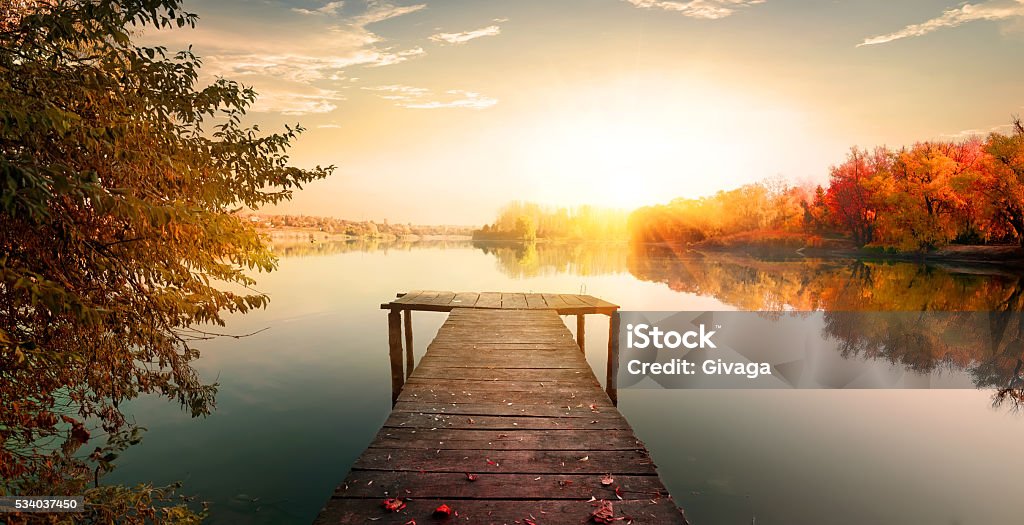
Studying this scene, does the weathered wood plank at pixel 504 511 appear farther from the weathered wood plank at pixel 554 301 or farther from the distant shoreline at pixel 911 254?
the distant shoreline at pixel 911 254

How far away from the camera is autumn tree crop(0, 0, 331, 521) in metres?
4.79

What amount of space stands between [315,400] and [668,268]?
5104 cm

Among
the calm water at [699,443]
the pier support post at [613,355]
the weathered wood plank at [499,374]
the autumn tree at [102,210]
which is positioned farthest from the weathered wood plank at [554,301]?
the autumn tree at [102,210]

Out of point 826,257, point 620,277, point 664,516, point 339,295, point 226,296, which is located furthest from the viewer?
point 826,257

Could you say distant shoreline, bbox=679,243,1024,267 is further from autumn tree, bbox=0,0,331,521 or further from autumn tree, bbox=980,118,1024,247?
autumn tree, bbox=0,0,331,521

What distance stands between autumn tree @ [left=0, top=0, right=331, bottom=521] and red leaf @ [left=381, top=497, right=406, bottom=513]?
9.25 feet

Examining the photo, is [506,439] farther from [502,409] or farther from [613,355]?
[613,355]

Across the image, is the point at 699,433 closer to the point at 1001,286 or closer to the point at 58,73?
the point at 58,73

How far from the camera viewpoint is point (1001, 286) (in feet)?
123

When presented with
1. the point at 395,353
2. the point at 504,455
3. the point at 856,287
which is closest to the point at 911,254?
the point at 856,287

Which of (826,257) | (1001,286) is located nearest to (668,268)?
(1001,286)

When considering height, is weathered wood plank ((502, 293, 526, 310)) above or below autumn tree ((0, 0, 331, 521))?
below

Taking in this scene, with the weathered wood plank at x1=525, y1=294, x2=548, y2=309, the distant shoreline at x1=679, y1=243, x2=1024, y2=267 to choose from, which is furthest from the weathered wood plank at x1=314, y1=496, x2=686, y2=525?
the distant shoreline at x1=679, y1=243, x2=1024, y2=267

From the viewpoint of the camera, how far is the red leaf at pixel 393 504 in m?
3.50
